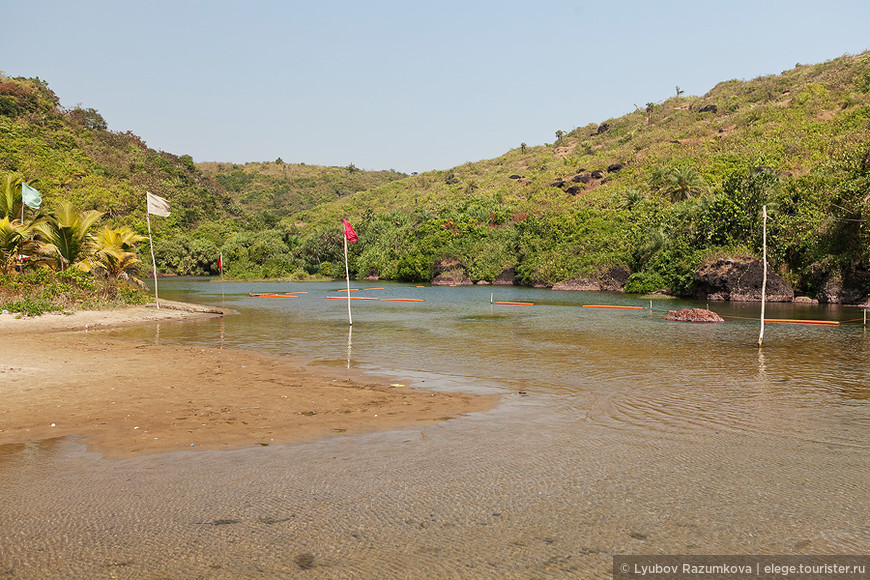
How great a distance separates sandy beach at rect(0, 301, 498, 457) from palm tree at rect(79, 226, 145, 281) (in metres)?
13.5

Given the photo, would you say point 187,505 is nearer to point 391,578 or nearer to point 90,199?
point 391,578

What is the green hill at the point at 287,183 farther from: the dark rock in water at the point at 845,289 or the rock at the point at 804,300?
the dark rock in water at the point at 845,289

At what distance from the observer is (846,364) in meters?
16.1

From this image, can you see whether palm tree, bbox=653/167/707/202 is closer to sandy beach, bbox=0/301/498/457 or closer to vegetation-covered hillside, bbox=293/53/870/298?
vegetation-covered hillside, bbox=293/53/870/298

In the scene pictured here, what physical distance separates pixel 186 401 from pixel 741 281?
41469 millimetres

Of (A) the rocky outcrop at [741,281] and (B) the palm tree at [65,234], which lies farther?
(A) the rocky outcrop at [741,281]

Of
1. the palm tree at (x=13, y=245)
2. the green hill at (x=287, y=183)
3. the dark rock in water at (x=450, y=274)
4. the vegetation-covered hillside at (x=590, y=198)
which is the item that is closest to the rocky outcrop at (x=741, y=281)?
the vegetation-covered hillside at (x=590, y=198)

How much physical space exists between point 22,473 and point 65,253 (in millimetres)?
23679

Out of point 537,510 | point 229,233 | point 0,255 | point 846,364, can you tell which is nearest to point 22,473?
point 537,510

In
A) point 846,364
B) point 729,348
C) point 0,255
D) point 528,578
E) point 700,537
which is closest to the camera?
point 528,578

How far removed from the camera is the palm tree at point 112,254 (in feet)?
95.5

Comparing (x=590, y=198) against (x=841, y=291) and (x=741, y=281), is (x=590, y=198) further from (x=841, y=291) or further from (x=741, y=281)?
(x=841, y=291)

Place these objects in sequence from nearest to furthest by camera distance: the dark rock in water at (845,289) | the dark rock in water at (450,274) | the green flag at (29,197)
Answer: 1. the green flag at (29,197)
2. the dark rock in water at (845,289)
3. the dark rock in water at (450,274)

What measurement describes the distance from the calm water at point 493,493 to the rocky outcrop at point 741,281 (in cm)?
3208
